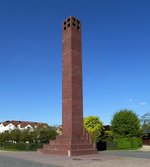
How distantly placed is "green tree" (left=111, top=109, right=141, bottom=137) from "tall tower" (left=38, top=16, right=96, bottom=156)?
2828cm

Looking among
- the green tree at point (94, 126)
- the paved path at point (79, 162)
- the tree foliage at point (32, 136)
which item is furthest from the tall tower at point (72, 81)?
the tree foliage at point (32, 136)

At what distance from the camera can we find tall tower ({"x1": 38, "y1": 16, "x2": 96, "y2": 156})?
34031 millimetres

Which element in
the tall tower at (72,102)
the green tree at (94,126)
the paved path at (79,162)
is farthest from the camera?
the green tree at (94,126)

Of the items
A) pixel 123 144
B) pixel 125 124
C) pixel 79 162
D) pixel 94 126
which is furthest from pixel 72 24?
pixel 94 126

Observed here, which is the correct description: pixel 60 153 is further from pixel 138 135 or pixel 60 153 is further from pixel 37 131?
pixel 37 131

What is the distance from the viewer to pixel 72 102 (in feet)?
117

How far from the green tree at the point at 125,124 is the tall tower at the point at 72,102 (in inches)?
1113

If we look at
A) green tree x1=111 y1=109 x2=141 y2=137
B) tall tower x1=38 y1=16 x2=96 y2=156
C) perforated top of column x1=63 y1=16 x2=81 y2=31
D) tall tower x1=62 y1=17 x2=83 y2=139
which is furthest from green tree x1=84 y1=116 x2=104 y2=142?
perforated top of column x1=63 y1=16 x2=81 y2=31

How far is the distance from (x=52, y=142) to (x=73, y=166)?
16.2m

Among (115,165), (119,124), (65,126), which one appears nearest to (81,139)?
(65,126)

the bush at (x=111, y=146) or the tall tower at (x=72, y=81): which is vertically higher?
the tall tower at (x=72, y=81)

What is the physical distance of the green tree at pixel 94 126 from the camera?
66.9 meters

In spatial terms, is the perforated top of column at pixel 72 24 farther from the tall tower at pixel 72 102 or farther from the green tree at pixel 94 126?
the green tree at pixel 94 126

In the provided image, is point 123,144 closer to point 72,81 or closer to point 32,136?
point 72,81
